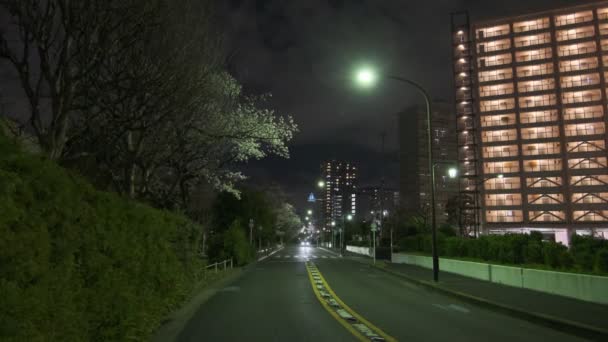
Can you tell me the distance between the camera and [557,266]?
16344mm

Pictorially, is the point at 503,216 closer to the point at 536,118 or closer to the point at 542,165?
the point at 542,165

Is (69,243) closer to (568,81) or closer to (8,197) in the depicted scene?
(8,197)

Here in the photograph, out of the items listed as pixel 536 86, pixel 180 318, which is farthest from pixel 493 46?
pixel 180 318

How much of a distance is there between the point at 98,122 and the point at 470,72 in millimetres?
91676

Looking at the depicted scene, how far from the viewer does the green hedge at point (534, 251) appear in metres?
14.2

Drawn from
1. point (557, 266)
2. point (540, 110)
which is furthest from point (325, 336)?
point (540, 110)

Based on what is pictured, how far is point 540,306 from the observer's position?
36.7ft

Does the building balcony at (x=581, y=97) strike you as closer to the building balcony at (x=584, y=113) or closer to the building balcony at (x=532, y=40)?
the building balcony at (x=584, y=113)

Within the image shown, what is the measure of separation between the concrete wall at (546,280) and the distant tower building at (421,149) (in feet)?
447

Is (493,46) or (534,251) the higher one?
(493,46)

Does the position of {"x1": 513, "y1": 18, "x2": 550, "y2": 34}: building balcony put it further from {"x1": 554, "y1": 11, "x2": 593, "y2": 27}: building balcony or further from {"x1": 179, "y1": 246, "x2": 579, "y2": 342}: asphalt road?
{"x1": 179, "y1": 246, "x2": 579, "y2": 342}: asphalt road

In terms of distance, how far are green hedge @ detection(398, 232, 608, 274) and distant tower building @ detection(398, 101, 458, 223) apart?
130826 millimetres

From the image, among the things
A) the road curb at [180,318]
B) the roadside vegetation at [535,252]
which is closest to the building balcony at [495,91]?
the roadside vegetation at [535,252]

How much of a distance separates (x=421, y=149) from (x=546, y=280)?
150 metres
